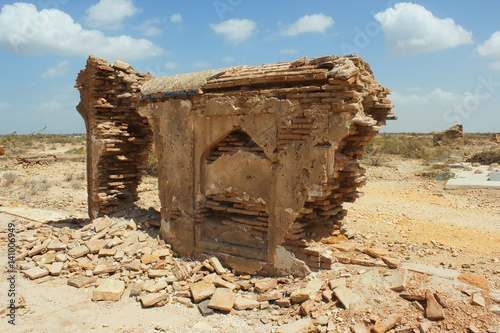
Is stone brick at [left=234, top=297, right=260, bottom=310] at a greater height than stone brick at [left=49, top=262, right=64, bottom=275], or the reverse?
stone brick at [left=49, top=262, right=64, bottom=275]

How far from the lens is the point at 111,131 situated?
8.23 metres

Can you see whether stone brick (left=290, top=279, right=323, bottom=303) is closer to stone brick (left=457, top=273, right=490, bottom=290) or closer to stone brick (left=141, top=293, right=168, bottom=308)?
stone brick (left=457, top=273, right=490, bottom=290)

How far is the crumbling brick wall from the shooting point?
8.14 meters

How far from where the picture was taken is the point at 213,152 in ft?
20.7

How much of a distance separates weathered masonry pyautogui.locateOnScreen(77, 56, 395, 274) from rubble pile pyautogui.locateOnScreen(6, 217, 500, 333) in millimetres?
364

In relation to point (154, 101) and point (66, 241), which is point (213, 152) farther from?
point (66, 241)

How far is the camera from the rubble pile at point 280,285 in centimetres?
393

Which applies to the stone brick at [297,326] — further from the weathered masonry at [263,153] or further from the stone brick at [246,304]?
the weathered masonry at [263,153]

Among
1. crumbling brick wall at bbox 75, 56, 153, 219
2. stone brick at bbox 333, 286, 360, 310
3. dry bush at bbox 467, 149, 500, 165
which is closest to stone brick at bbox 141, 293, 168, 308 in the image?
stone brick at bbox 333, 286, 360, 310

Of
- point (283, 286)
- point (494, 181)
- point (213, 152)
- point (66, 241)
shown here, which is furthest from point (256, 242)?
point (494, 181)

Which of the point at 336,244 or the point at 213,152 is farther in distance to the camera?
the point at 213,152

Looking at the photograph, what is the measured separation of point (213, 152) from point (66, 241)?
3336 mm

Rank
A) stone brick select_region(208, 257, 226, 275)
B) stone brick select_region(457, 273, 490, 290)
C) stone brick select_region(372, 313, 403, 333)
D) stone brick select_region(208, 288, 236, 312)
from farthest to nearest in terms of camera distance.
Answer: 1. stone brick select_region(208, 257, 226, 275)
2. stone brick select_region(208, 288, 236, 312)
3. stone brick select_region(457, 273, 490, 290)
4. stone brick select_region(372, 313, 403, 333)

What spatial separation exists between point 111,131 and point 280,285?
530 centimetres
